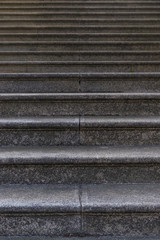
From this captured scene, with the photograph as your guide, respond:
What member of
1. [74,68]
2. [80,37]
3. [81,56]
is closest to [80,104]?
[74,68]

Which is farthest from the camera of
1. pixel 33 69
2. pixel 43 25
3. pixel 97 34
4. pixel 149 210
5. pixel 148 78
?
pixel 43 25

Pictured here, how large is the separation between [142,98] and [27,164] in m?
1.22

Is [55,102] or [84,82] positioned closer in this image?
[55,102]

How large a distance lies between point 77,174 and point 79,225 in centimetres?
39

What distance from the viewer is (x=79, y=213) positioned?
186 cm

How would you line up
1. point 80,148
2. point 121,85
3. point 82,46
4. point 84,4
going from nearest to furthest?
point 80,148 < point 121,85 < point 82,46 < point 84,4

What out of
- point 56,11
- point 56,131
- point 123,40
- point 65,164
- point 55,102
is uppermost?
point 56,11

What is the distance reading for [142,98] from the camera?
8.71ft

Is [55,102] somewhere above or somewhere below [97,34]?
below

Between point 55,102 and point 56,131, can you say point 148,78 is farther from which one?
point 56,131

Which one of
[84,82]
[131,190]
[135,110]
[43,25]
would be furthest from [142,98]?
[43,25]

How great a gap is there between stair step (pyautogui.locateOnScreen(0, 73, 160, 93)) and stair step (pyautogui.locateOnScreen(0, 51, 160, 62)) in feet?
2.66

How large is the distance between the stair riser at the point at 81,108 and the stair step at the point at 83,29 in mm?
2116

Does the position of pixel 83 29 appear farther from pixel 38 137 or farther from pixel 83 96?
pixel 38 137
